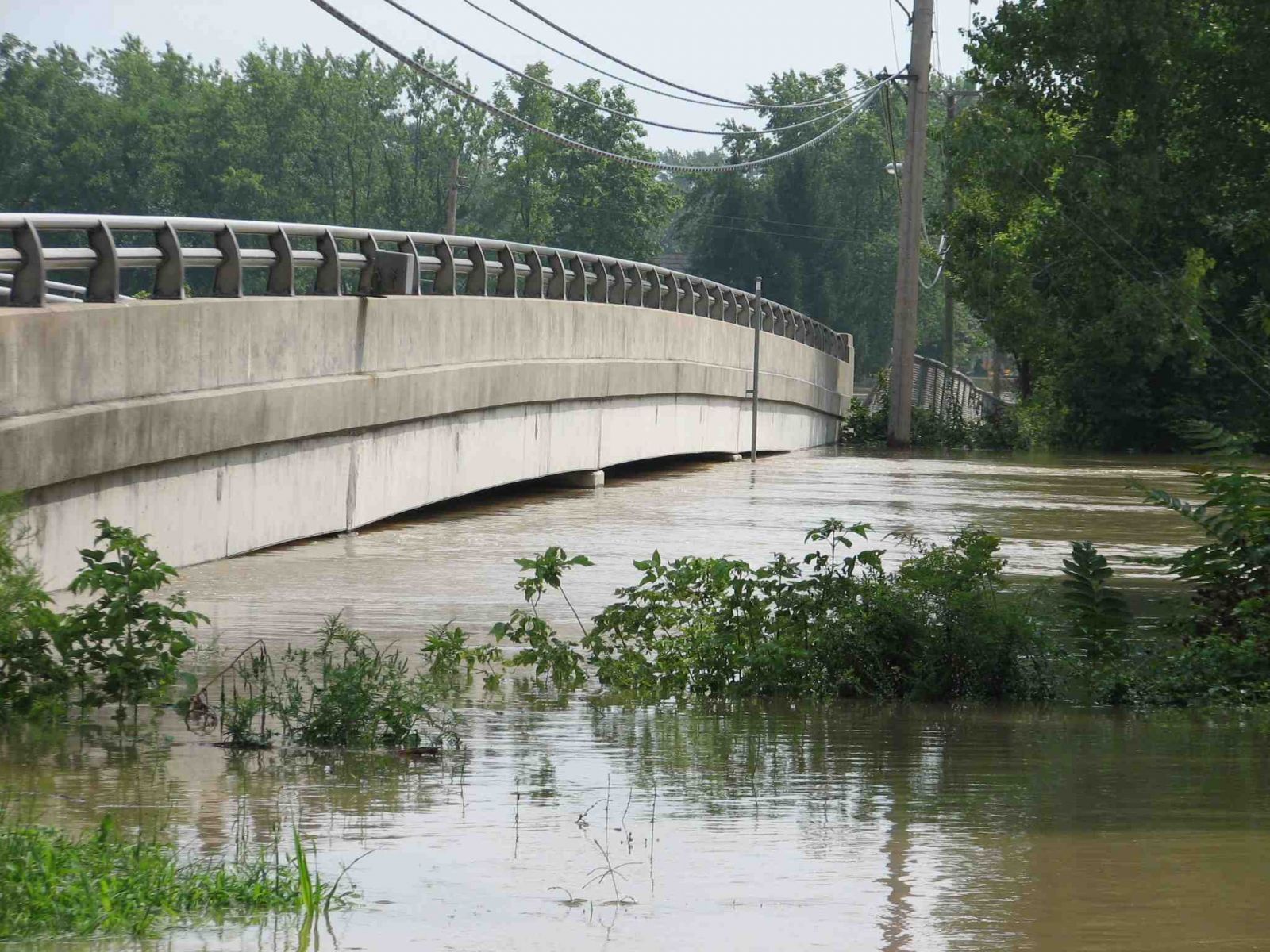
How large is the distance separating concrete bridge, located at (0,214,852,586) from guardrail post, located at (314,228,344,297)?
0.06 feet

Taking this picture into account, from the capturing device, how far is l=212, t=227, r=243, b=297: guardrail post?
15.4 m

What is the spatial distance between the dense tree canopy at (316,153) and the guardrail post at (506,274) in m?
83.0

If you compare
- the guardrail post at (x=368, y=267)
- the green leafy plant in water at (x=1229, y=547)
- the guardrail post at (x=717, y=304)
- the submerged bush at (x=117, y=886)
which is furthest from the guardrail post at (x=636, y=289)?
the submerged bush at (x=117, y=886)

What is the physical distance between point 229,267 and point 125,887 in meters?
11.1

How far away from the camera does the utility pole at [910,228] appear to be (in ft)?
136

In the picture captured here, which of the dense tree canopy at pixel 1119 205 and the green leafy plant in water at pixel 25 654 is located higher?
the dense tree canopy at pixel 1119 205

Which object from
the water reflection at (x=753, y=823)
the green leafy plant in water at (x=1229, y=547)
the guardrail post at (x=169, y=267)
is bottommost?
the water reflection at (x=753, y=823)

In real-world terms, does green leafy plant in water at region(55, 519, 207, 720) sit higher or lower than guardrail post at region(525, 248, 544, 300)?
lower

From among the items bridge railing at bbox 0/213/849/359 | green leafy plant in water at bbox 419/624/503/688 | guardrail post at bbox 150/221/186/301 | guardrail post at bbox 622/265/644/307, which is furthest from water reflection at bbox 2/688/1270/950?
guardrail post at bbox 622/265/644/307

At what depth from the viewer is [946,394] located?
55125 mm

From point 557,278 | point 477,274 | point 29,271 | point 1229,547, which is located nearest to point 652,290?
point 557,278

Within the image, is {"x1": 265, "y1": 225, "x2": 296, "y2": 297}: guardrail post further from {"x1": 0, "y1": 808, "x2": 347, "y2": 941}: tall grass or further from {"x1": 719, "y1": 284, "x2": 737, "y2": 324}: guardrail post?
{"x1": 719, "y1": 284, "x2": 737, "y2": 324}: guardrail post

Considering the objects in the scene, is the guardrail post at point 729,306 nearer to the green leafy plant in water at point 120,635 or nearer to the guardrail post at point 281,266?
the guardrail post at point 281,266

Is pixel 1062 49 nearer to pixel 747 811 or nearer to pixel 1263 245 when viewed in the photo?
pixel 1263 245
